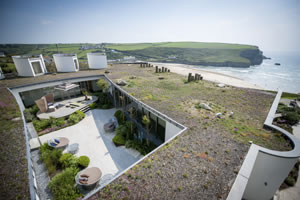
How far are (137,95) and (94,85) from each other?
565 inches

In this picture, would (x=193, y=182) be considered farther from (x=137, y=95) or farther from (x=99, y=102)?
(x=99, y=102)

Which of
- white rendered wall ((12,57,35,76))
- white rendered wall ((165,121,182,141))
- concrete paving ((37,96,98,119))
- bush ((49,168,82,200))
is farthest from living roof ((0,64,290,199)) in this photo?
white rendered wall ((12,57,35,76))

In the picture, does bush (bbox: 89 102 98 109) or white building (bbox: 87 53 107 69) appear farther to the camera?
white building (bbox: 87 53 107 69)

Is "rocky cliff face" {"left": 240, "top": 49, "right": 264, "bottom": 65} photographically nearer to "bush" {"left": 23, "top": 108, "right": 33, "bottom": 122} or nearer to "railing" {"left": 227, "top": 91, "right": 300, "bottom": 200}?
"railing" {"left": 227, "top": 91, "right": 300, "bottom": 200}

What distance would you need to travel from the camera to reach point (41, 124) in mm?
14828

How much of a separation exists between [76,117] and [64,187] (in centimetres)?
994

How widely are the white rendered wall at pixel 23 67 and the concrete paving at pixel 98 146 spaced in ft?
52.3

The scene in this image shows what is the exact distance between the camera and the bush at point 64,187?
7.74 m

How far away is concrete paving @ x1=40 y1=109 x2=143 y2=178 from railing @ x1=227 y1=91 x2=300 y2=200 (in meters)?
7.84

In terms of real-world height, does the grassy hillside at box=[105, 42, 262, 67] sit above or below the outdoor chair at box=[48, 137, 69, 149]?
above

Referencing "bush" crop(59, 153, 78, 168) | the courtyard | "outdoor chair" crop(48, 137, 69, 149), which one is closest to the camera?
"bush" crop(59, 153, 78, 168)

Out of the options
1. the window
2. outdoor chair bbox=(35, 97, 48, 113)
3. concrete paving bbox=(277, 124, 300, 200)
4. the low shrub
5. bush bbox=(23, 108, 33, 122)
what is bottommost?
concrete paving bbox=(277, 124, 300, 200)

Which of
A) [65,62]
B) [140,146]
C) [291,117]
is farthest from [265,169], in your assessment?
[65,62]

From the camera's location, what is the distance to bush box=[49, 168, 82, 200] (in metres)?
7.74
